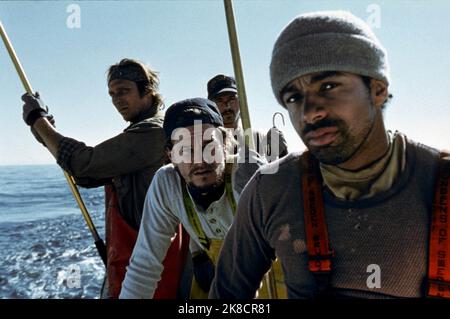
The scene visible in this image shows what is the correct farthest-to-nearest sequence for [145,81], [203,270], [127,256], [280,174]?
[145,81], [127,256], [203,270], [280,174]

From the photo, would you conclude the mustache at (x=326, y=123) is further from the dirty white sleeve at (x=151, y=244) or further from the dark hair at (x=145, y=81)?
the dark hair at (x=145, y=81)

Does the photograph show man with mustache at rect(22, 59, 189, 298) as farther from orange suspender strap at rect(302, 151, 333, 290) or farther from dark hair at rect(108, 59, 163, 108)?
orange suspender strap at rect(302, 151, 333, 290)

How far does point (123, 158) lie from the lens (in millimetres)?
2648

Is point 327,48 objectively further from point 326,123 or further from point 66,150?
point 66,150

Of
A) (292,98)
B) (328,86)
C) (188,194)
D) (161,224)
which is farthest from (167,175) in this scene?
(328,86)

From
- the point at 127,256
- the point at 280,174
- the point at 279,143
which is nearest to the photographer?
the point at 280,174

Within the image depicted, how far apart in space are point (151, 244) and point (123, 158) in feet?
2.22

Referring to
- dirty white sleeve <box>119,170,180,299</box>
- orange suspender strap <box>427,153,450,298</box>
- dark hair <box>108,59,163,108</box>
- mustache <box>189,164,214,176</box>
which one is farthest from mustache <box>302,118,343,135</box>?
dark hair <box>108,59,163,108</box>

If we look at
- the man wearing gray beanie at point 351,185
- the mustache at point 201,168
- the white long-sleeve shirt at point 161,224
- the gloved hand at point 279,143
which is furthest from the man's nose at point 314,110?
the gloved hand at point 279,143

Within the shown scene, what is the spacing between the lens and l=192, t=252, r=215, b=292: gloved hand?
2.50m

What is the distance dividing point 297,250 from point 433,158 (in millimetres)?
548

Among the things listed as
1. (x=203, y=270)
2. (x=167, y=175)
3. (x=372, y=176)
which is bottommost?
(x=203, y=270)

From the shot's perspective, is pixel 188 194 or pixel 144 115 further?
pixel 144 115

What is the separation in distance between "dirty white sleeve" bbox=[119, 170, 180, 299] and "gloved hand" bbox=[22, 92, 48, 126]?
1.15 meters
